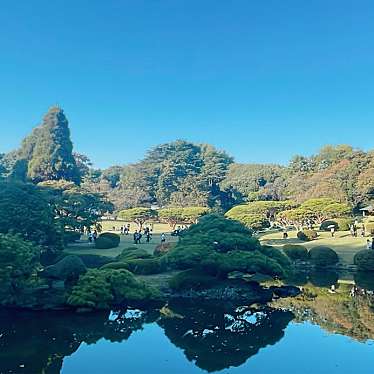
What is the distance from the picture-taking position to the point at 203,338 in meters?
13.1

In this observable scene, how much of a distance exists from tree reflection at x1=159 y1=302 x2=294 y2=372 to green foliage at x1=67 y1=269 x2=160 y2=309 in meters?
1.55

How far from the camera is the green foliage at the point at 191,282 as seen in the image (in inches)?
750

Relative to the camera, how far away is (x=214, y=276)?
65.5 feet

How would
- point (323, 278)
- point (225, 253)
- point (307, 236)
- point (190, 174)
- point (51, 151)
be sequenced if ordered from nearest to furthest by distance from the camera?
point (225, 253) < point (323, 278) < point (307, 236) < point (51, 151) < point (190, 174)

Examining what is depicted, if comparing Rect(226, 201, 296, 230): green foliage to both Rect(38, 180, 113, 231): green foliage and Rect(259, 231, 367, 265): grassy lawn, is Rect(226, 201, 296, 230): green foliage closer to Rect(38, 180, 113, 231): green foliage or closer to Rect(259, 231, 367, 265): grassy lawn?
Rect(259, 231, 367, 265): grassy lawn

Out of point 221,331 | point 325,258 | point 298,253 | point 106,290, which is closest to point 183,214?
point 298,253

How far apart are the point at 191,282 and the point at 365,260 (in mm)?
11160

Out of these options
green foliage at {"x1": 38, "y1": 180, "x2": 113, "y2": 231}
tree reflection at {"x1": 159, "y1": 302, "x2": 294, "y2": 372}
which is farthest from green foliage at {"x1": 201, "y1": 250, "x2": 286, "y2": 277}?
green foliage at {"x1": 38, "y1": 180, "x2": 113, "y2": 231}

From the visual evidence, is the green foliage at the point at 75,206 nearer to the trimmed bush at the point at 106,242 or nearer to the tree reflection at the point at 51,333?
the trimmed bush at the point at 106,242

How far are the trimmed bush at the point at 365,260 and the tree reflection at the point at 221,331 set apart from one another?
1037 centimetres

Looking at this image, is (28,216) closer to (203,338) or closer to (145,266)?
(145,266)

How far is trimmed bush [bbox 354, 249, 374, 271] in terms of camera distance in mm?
24328

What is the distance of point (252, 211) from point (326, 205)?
877 cm

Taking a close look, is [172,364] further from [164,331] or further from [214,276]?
[214,276]
